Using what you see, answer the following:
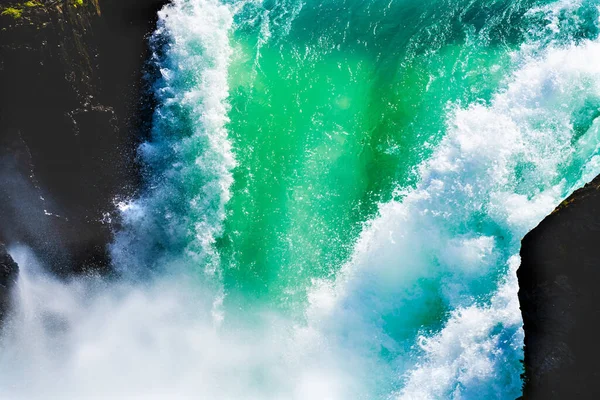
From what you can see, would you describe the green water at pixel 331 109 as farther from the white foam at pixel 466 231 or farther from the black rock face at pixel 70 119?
the black rock face at pixel 70 119

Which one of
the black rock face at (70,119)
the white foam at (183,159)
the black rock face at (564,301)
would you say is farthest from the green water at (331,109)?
the black rock face at (564,301)

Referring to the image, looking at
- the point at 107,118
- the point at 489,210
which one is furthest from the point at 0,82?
the point at 489,210

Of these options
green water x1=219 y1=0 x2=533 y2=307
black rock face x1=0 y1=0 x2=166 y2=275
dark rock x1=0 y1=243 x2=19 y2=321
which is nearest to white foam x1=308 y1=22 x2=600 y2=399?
green water x1=219 y1=0 x2=533 y2=307

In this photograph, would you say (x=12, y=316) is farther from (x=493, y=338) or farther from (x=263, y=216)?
(x=493, y=338)

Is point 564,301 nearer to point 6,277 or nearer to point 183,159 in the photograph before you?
point 183,159

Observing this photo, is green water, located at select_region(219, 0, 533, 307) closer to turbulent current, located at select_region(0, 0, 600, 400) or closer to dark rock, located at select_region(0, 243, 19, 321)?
turbulent current, located at select_region(0, 0, 600, 400)

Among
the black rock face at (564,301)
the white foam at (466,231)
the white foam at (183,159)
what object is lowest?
the black rock face at (564,301)
